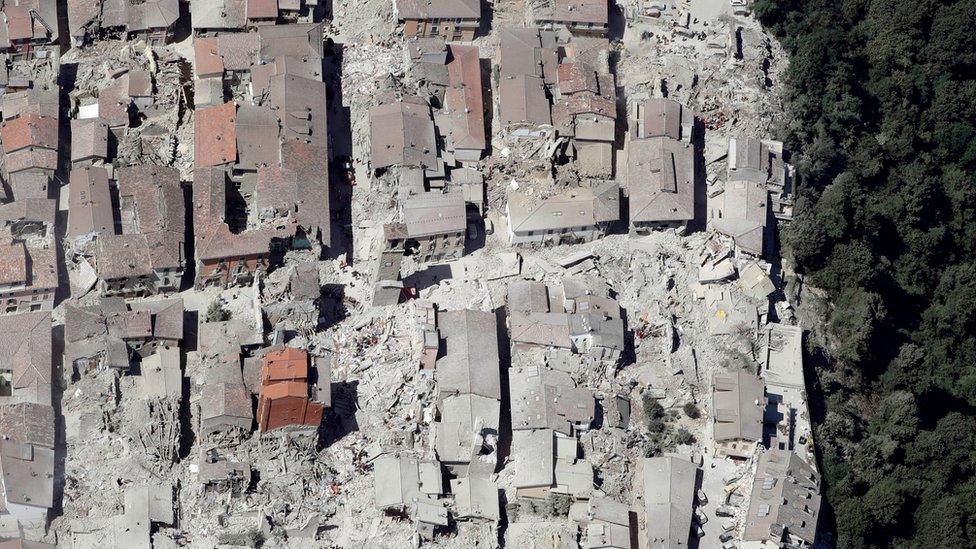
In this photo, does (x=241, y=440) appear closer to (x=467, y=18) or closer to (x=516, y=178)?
(x=516, y=178)

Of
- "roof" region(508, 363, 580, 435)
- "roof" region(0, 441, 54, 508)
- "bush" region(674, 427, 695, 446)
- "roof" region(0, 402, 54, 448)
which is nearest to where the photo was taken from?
"roof" region(0, 441, 54, 508)

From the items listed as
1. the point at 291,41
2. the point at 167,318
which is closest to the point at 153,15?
the point at 291,41

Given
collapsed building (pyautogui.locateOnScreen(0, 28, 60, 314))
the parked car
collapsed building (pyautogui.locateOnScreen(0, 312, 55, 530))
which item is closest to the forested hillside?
the parked car

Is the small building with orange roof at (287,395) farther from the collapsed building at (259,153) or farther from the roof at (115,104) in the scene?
the roof at (115,104)

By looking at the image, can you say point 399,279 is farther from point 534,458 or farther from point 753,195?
point 753,195

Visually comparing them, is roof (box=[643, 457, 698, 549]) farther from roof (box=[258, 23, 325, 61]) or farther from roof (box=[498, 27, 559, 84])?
roof (box=[258, 23, 325, 61])

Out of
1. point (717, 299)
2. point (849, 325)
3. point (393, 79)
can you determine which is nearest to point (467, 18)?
point (393, 79)
